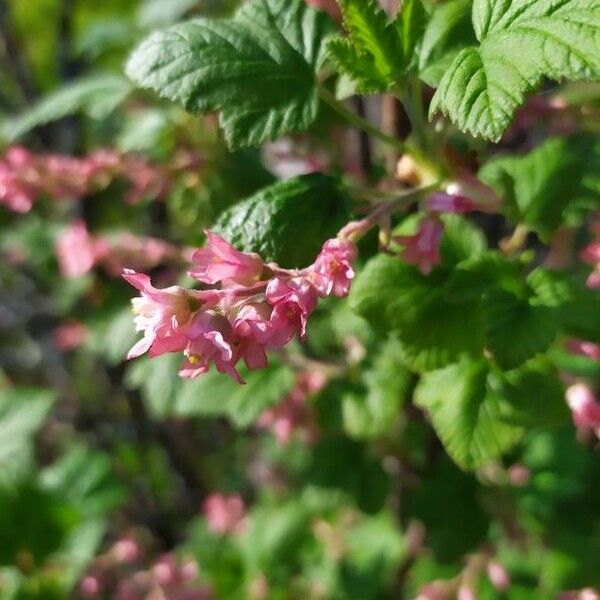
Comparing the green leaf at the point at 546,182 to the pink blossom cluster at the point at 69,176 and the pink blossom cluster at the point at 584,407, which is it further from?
the pink blossom cluster at the point at 69,176

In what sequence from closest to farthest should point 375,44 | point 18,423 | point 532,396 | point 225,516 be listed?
point 375,44 < point 532,396 < point 18,423 < point 225,516

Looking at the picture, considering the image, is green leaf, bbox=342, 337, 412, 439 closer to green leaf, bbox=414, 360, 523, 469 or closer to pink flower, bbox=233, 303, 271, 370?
green leaf, bbox=414, 360, 523, 469

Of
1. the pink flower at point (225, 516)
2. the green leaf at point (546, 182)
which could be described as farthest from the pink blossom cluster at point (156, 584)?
the green leaf at point (546, 182)

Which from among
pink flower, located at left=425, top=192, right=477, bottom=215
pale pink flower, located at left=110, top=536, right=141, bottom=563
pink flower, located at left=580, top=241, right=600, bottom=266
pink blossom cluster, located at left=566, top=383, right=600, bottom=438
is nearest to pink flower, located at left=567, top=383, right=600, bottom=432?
pink blossom cluster, located at left=566, top=383, right=600, bottom=438

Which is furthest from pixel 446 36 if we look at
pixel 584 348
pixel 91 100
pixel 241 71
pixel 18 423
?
pixel 18 423

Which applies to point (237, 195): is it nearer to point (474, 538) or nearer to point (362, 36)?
point (362, 36)

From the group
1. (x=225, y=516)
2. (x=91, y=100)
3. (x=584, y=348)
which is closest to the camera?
(x=584, y=348)

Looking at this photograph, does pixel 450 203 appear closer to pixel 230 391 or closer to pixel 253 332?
pixel 253 332
